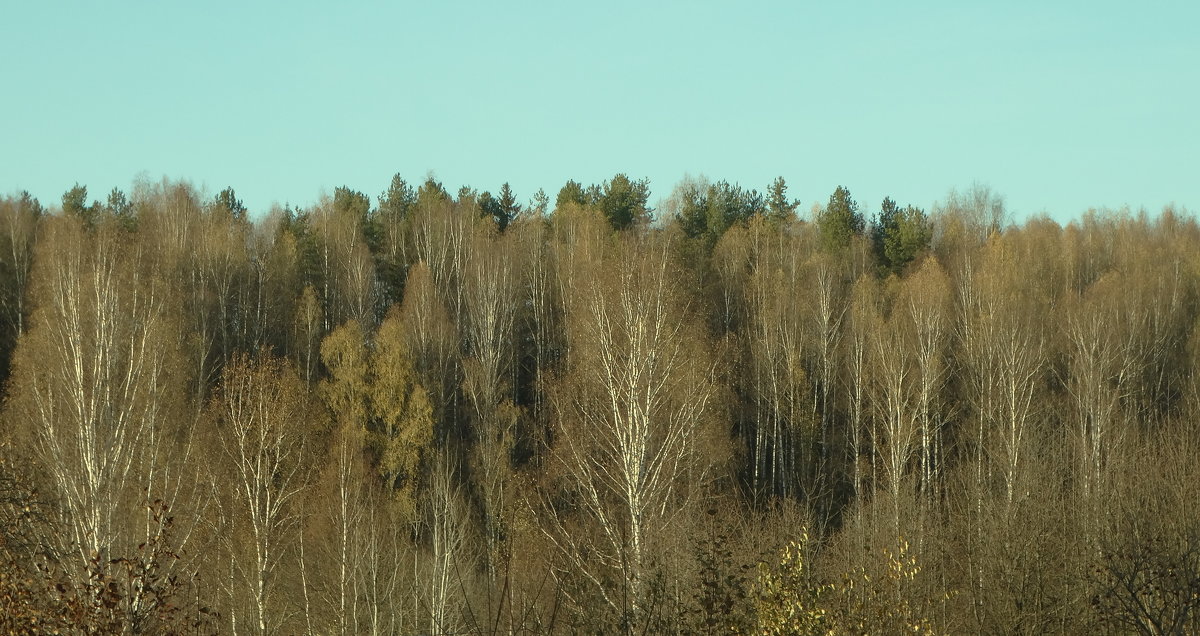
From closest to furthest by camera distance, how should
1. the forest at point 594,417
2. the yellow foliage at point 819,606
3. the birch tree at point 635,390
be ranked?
the yellow foliage at point 819,606 → the forest at point 594,417 → the birch tree at point 635,390

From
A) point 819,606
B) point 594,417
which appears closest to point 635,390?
point 594,417

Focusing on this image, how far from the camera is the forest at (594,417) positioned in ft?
59.8

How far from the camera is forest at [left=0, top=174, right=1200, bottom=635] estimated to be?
18.2 m

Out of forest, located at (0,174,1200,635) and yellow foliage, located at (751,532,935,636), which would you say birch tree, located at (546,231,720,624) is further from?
yellow foliage, located at (751,532,935,636)

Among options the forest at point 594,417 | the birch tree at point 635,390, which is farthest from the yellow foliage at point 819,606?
the birch tree at point 635,390

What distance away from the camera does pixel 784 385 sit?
47188 mm

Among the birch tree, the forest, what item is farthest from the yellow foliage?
the birch tree

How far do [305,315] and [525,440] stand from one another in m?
10.2

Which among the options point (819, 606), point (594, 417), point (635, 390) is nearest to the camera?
point (819, 606)

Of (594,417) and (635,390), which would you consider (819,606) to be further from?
(594,417)

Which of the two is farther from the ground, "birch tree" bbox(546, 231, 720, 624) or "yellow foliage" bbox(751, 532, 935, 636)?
"birch tree" bbox(546, 231, 720, 624)

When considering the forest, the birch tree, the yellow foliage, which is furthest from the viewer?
the birch tree

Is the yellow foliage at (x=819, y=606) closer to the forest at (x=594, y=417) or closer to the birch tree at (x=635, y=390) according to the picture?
the forest at (x=594, y=417)

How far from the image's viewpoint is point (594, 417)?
2430 centimetres
